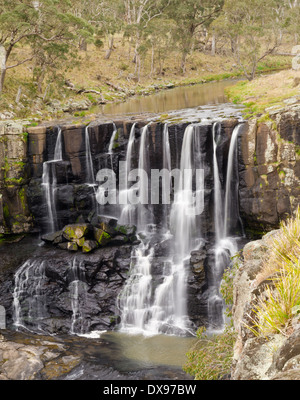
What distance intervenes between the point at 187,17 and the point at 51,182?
2232 inches

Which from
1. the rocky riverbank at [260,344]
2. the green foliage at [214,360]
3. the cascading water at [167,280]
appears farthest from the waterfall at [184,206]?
the rocky riverbank at [260,344]

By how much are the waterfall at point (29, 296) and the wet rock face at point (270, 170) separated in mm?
11425

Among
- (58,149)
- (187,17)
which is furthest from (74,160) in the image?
(187,17)

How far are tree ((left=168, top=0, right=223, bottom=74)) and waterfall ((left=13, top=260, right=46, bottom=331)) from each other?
2216 inches

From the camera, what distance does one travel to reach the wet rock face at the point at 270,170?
16.9m

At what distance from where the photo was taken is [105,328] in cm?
1639

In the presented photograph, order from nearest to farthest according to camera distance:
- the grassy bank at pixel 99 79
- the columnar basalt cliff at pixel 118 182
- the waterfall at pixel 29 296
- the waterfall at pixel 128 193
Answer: the columnar basalt cliff at pixel 118 182, the waterfall at pixel 29 296, the waterfall at pixel 128 193, the grassy bank at pixel 99 79

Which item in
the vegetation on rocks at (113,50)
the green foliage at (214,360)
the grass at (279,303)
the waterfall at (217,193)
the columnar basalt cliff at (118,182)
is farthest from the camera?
the vegetation on rocks at (113,50)

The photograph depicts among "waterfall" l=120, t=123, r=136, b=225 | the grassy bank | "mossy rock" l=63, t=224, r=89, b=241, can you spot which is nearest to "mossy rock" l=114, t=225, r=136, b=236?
"waterfall" l=120, t=123, r=136, b=225

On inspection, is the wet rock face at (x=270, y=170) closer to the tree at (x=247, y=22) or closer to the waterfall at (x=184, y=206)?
the waterfall at (x=184, y=206)

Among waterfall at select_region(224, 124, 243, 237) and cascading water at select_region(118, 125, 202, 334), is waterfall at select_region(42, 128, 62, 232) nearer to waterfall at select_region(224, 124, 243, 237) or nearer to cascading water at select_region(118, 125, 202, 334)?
cascading water at select_region(118, 125, 202, 334)
